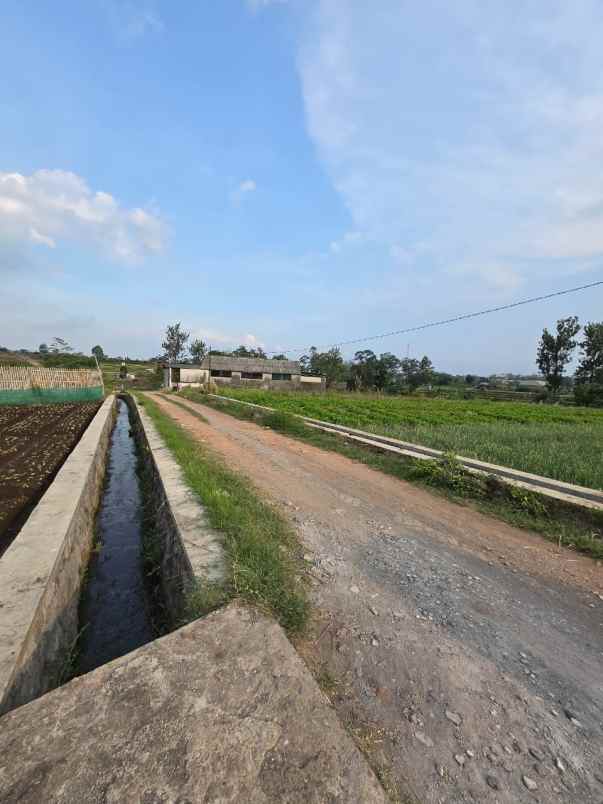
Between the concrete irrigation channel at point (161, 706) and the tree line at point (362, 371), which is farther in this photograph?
the tree line at point (362, 371)

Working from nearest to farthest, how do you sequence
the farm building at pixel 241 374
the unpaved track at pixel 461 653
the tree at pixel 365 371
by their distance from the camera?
the unpaved track at pixel 461 653, the farm building at pixel 241 374, the tree at pixel 365 371

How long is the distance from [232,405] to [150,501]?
13338 millimetres

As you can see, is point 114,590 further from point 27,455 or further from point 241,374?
point 241,374

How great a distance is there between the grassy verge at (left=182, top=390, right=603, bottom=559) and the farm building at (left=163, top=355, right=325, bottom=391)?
108 feet

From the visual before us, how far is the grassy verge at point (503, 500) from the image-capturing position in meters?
4.43

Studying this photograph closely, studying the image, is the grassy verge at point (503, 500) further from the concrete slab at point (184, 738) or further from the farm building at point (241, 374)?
the farm building at point (241, 374)

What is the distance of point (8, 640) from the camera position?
2037 millimetres

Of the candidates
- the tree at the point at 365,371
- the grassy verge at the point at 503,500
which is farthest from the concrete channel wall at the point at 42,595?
the tree at the point at 365,371

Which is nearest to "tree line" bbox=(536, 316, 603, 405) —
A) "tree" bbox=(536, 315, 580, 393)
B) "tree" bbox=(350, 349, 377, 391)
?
"tree" bbox=(536, 315, 580, 393)

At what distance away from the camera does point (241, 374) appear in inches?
1658

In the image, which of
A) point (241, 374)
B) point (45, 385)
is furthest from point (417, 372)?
point (45, 385)

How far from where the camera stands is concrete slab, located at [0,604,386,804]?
1251 millimetres

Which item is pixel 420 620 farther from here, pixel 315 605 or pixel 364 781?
pixel 364 781

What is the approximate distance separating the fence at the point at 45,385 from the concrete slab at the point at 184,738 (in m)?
20.8
